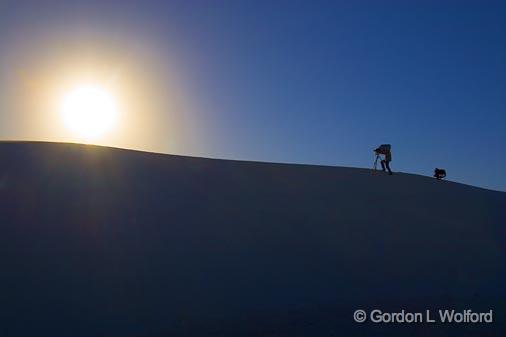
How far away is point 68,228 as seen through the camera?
808 cm

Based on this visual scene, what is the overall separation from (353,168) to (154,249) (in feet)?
24.5

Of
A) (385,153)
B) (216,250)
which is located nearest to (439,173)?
(385,153)

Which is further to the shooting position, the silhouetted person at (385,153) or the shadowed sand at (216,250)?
the silhouetted person at (385,153)

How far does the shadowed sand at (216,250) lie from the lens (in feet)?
22.3

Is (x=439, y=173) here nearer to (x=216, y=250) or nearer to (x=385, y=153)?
(x=385, y=153)

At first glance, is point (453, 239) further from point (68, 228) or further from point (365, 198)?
point (68, 228)

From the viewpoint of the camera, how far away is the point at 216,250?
855 cm

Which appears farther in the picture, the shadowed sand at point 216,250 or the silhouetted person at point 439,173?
the silhouetted person at point 439,173

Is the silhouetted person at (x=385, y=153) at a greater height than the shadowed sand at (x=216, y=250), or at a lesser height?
greater

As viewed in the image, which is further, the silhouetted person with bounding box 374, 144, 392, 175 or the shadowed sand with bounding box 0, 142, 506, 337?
the silhouetted person with bounding box 374, 144, 392, 175

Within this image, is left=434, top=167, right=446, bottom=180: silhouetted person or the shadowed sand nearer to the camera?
the shadowed sand

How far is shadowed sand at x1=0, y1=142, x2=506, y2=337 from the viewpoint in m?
6.79

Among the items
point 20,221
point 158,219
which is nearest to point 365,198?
point 158,219

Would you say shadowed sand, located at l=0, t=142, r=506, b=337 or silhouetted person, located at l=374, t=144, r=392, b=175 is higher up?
silhouetted person, located at l=374, t=144, r=392, b=175
